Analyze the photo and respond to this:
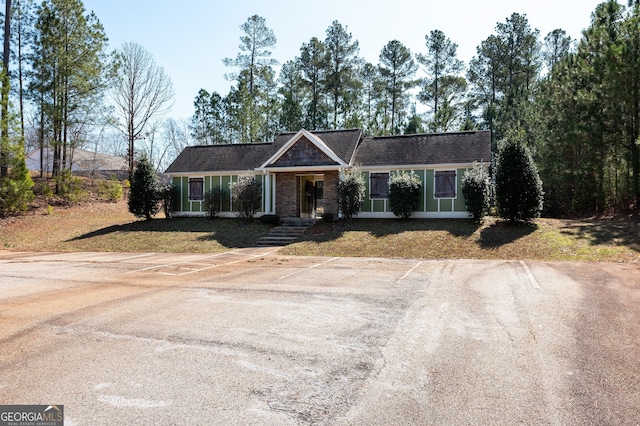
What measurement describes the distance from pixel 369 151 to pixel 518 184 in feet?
26.5

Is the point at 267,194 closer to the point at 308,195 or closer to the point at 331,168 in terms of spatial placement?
the point at 308,195

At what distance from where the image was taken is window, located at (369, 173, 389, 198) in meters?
20.6

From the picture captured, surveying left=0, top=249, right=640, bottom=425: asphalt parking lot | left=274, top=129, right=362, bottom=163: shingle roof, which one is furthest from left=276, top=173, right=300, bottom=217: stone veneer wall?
left=0, top=249, right=640, bottom=425: asphalt parking lot

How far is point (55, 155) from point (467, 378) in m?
30.2

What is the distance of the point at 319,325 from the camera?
5.82 metres

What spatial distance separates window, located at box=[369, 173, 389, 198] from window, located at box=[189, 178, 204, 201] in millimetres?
9951

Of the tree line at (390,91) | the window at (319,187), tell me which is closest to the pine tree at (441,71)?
the tree line at (390,91)

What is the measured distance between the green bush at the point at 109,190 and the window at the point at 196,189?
8463mm

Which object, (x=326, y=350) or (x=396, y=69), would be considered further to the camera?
(x=396, y=69)

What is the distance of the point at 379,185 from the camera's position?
20.8m

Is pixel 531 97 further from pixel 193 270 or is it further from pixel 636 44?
pixel 193 270

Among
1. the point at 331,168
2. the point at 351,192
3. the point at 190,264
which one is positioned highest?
the point at 331,168

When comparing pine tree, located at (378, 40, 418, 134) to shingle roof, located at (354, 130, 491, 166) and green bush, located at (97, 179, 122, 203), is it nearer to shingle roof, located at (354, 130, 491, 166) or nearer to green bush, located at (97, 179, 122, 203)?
shingle roof, located at (354, 130, 491, 166)

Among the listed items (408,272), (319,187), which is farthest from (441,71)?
(408,272)
